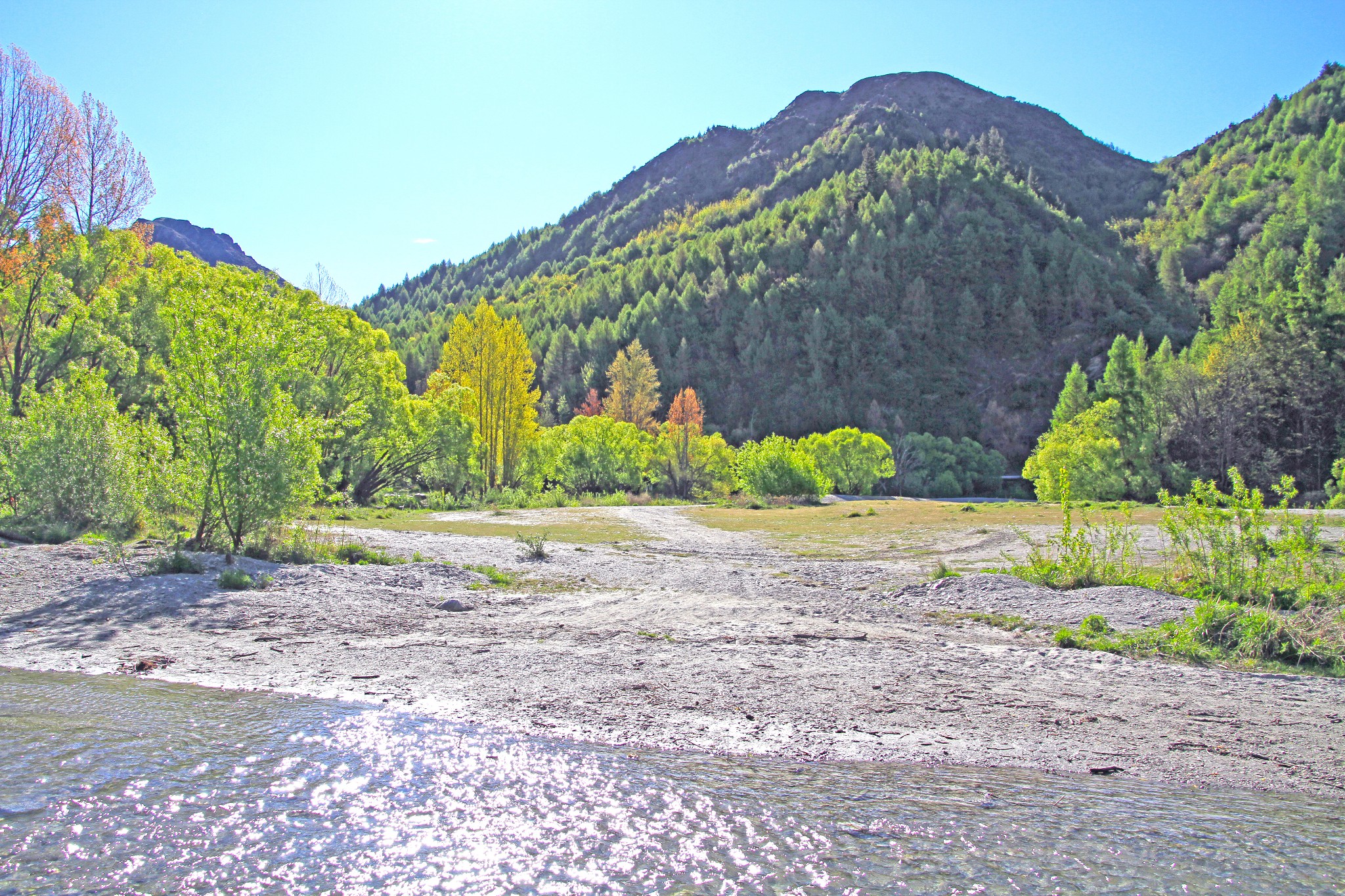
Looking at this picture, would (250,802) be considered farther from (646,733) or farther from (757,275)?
(757,275)

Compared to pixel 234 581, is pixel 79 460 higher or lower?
higher

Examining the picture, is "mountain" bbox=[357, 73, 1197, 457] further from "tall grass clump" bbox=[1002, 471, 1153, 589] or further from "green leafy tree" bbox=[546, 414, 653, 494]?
"tall grass clump" bbox=[1002, 471, 1153, 589]

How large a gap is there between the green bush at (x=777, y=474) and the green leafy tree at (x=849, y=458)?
17739 millimetres

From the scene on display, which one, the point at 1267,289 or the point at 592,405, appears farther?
the point at 592,405

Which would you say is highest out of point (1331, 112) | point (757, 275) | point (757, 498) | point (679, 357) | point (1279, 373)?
point (1331, 112)

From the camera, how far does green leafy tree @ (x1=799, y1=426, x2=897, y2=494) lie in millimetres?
73375

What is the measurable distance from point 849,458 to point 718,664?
68045mm

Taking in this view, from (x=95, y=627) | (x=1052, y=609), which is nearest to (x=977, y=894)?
(x=1052, y=609)

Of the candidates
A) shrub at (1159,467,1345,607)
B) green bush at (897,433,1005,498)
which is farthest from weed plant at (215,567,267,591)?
green bush at (897,433,1005,498)

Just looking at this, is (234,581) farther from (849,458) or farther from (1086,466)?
(849,458)

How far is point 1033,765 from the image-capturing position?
5.71 m

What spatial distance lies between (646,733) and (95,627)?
8.35 metres

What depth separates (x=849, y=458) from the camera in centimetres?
7412

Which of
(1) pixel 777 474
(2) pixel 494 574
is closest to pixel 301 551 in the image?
(2) pixel 494 574
